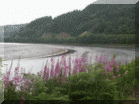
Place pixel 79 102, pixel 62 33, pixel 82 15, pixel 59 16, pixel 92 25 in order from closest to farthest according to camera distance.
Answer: pixel 79 102 → pixel 59 16 → pixel 62 33 → pixel 82 15 → pixel 92 25

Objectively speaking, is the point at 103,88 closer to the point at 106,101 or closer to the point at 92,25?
the point at 106,101

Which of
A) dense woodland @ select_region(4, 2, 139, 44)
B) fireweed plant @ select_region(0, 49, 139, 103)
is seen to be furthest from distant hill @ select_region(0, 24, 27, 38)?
fireweed plant @ select_region(0, 49, 139, 103)

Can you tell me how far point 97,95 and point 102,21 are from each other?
5.35 meters

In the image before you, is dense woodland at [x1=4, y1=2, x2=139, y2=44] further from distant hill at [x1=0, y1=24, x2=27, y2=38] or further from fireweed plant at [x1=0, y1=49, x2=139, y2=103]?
fireweed plant at [x1=0, y1=49, x2=139, y2=103]

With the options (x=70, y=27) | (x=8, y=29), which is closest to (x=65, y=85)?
(x=8, y=29)

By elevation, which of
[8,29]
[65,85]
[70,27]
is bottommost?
[65,85]

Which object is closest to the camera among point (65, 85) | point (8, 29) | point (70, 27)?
point (65, 85)

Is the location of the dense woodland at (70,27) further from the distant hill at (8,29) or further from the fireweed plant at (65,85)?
the fireweed plant at (65,85)

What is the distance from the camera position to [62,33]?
13.8 ft

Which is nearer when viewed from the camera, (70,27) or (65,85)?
(65,85)

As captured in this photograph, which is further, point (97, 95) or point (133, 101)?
point (133, 101)

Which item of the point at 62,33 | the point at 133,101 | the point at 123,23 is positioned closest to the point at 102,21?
the point at 123,23

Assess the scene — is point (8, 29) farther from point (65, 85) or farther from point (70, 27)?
point (70, 27)

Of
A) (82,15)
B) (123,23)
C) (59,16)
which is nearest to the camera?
(59,16)
